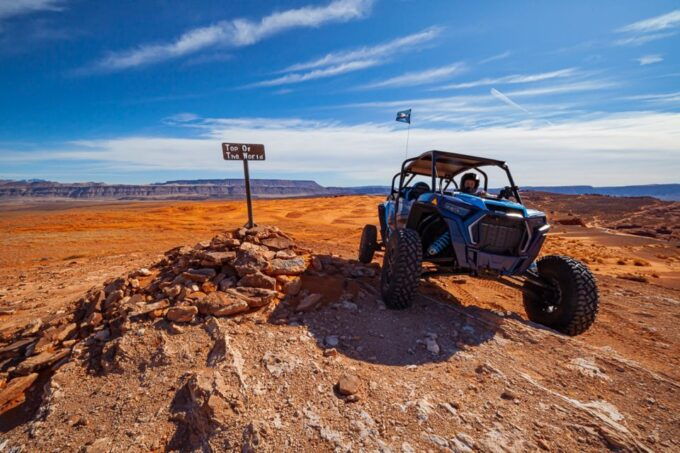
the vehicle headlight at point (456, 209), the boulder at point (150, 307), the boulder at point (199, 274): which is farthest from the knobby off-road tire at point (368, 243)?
the boulder at point (150, 307)

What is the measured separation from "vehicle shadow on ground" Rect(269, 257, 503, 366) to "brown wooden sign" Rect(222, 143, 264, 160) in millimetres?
3208

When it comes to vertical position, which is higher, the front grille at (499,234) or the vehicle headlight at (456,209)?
the vehicle headlight at (456,209)

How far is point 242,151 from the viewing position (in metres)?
7.01

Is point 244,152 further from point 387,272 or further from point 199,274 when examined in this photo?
point 387,272

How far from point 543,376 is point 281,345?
9.06 ft

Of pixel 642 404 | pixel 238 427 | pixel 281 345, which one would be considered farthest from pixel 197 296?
pixel 642 404

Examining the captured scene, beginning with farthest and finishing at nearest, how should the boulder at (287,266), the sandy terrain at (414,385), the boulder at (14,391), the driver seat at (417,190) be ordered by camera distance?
the driver seat at (417,190) < the boulder at (287,266) < the boulder at (14,391) < the sandy terrain at (414,385)

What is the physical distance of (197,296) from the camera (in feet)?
14.4

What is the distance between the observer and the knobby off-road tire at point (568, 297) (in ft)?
14.0

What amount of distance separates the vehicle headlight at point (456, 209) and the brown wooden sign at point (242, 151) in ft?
14.1

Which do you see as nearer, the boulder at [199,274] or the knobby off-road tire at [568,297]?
the knobby off-road tire at [568,297]

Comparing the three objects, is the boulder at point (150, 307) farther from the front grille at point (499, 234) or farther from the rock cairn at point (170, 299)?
the front grille at point (499, 234)

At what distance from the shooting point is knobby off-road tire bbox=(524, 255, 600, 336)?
4.26 m

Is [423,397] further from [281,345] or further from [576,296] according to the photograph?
[576,296]
